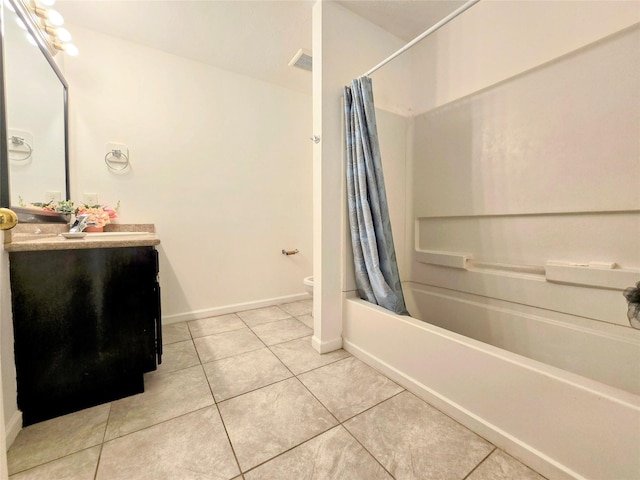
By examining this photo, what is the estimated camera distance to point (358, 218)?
60.7 inches

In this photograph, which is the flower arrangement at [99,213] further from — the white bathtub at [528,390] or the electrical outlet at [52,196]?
the white bathtub at [528,390]

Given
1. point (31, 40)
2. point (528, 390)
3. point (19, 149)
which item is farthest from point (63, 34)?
point (528, 390)

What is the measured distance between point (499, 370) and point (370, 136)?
4.34ft

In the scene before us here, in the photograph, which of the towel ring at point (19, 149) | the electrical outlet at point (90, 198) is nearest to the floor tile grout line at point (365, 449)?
the towel ring at point (19, 149)

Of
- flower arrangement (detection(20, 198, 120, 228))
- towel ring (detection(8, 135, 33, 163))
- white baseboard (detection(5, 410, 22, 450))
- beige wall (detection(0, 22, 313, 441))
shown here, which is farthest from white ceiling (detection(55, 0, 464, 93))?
white baseboard (detection(5, 410, 22, 450))

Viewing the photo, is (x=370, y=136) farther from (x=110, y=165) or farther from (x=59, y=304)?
(x=110, y=165)

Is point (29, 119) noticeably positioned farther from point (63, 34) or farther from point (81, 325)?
point (81, 325)

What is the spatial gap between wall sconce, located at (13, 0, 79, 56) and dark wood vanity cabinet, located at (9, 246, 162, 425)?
1.42 metres

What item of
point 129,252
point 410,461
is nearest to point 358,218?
point 410,461

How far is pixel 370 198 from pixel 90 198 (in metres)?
2.10

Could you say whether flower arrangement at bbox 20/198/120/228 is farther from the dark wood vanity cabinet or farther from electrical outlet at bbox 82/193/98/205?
the dark wood vanity cabinet

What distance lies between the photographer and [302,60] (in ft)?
6.90

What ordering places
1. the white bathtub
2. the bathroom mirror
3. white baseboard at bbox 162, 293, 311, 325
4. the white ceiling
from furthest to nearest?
white baseboard at bbox 162, 293, 311, 325 → the white ceiling → the bathroom mirror → the white bathtub

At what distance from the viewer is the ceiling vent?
1.99 meters
